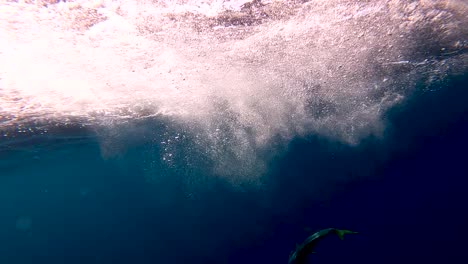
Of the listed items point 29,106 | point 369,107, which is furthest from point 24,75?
point 369,107

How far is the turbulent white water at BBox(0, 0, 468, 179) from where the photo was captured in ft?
21.8

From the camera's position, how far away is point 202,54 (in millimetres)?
9562

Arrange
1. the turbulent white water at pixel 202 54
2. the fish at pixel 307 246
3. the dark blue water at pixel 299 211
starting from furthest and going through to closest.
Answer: the dark blue water at pixel 299 211, the turbulent white water at pixel 202 54, the fish at pixel 307 246

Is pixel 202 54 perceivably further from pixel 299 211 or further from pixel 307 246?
pixel 299 211

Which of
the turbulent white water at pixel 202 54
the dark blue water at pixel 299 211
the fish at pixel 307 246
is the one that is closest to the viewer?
the fish at pixel 307 246

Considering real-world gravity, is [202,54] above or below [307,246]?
above

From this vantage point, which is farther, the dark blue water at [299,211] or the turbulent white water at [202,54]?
the dark blue water at [299,211]

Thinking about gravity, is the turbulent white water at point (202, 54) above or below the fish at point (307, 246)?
above

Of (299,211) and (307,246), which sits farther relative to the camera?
(299,211)

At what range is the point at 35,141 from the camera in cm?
2053

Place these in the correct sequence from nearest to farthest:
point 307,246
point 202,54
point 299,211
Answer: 1. point 307,246
2. point 202,54
3. point 299,211

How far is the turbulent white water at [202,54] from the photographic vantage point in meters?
6.63

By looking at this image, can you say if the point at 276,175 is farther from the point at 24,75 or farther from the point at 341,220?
the point at 24,75

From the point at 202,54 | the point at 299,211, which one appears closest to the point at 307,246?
the point at 202,54
